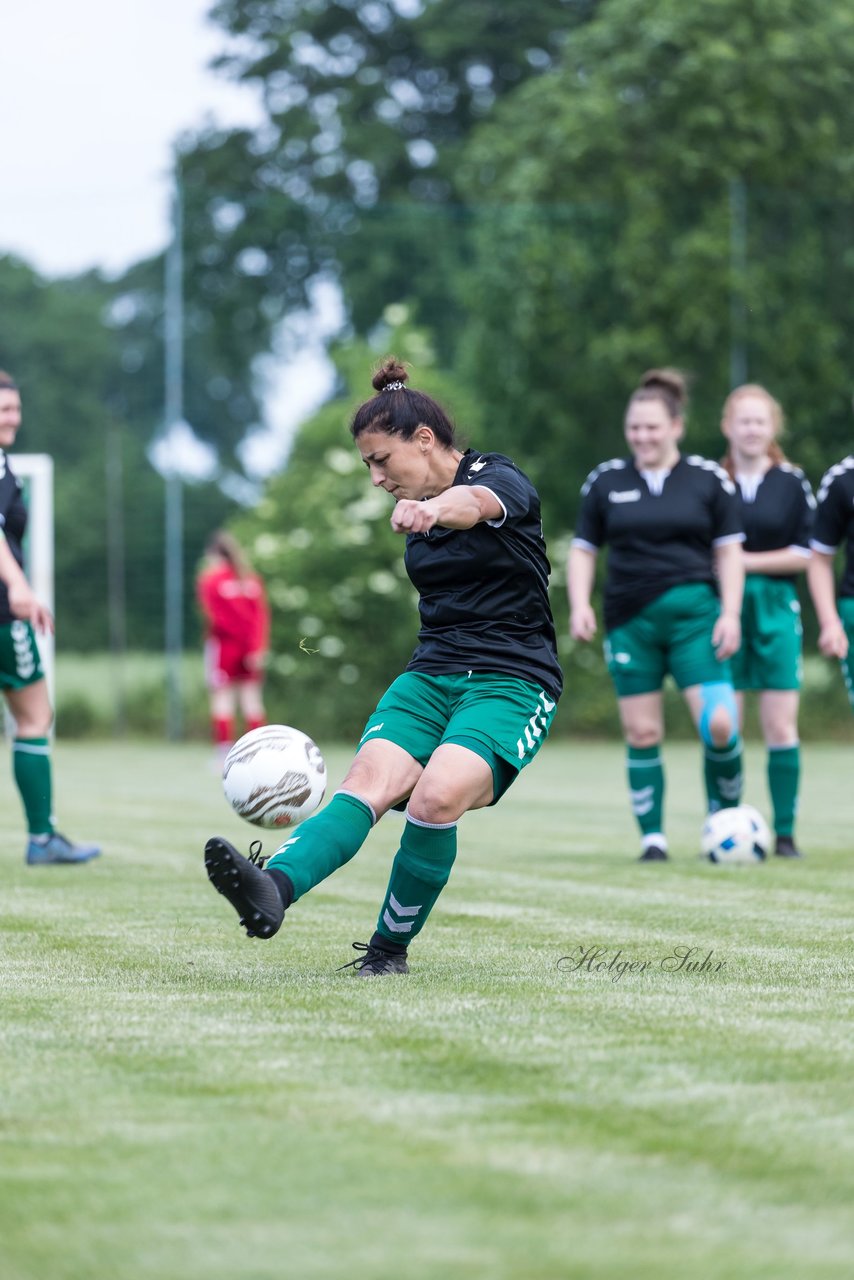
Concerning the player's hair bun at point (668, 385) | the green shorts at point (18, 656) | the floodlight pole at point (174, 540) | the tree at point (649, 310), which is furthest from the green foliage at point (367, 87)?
the green shorts at point (18, 656)

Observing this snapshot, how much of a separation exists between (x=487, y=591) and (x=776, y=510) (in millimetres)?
4010

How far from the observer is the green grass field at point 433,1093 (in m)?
2.62

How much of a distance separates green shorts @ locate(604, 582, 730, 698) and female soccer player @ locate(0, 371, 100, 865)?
239cm

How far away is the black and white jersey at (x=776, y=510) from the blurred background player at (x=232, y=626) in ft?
31.8

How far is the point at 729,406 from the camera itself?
8914 millimetres

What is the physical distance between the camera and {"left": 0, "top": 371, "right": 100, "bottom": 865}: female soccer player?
319 inches

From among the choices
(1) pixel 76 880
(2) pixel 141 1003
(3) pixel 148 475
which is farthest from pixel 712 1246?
(3) pixel 148 475

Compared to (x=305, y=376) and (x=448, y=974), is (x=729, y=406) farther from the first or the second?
(x=305, y=376)

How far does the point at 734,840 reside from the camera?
8.43 meters

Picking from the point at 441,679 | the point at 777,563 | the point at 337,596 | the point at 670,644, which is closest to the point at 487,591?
the point at 441,679

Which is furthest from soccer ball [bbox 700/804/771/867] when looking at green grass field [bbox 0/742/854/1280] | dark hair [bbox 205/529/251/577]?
dark hair [bbox 205/529/251/577]

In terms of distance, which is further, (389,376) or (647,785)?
(647,785)

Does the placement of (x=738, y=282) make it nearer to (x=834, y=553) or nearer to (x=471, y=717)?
(x=834, y=553)

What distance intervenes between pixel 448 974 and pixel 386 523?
16.8 meters
